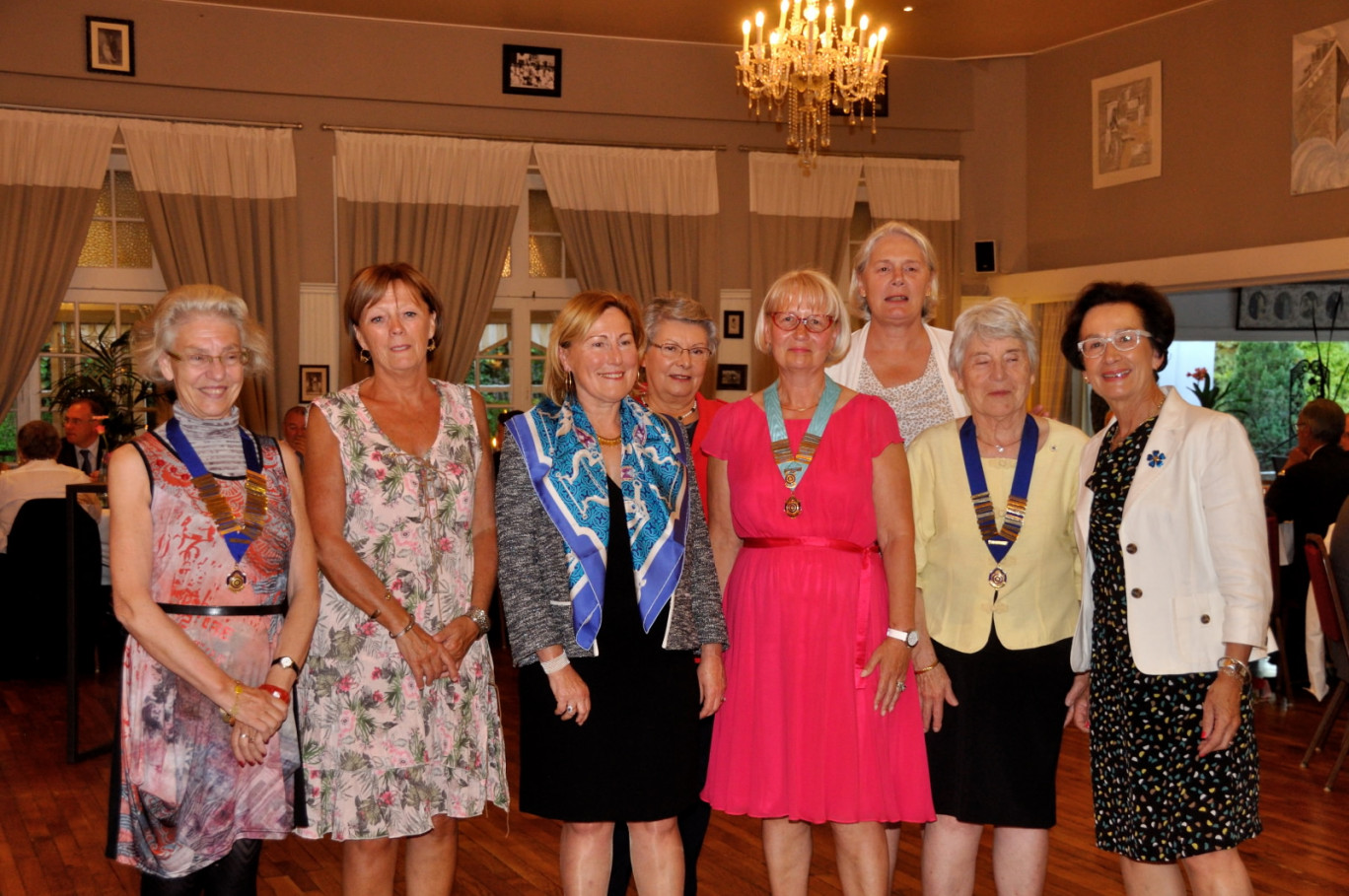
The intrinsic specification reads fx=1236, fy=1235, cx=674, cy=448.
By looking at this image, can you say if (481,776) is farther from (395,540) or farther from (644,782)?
(395,540)

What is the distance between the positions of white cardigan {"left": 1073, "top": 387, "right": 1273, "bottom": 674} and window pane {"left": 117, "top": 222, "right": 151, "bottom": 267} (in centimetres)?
851

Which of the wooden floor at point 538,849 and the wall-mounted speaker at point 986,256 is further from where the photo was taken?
the wall-mounted speaker at point 986,256

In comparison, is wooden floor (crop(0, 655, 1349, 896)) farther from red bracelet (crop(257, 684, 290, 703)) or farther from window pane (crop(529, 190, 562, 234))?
window pane (crop(529, 190, 562, 234))

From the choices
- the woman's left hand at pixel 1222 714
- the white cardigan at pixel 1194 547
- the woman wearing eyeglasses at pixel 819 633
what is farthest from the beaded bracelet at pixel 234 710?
the woman's left hand at pixel 1222 714

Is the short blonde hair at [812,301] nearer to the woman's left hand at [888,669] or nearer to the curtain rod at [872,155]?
the woman's left hand at [888,669]

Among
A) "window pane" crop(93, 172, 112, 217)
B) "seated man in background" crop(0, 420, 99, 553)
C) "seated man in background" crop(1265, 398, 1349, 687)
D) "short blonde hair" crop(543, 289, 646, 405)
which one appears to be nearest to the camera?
"short blonde hair" crop(543, 289, 646, 405)

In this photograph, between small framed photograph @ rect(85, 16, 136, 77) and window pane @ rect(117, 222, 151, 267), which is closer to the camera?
small framed photograph @ rect(85, 16, 136, 77)

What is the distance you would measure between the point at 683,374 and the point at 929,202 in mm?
7958

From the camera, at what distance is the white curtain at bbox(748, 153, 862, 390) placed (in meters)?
10.5

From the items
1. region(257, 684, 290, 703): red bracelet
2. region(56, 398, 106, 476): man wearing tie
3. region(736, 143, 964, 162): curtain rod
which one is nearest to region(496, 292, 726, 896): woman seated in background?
region(257, 684, 290, 703): red bracelet

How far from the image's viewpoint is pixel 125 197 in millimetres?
9406

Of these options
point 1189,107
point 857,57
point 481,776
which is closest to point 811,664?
point 481,776

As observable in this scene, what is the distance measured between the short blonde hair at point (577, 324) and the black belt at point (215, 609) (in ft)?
2.64

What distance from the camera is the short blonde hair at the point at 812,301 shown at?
3.12m
